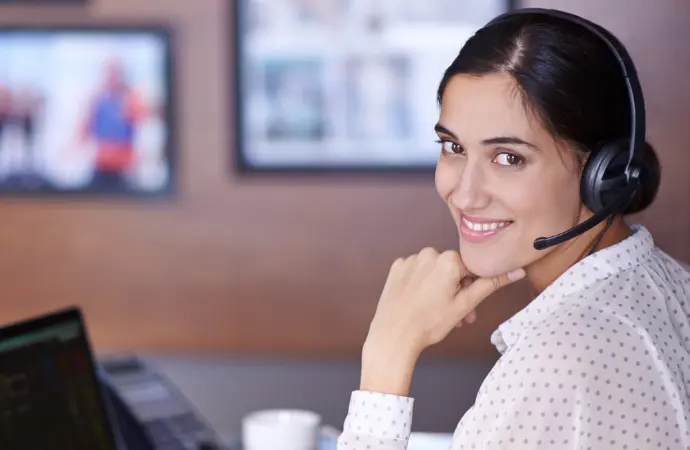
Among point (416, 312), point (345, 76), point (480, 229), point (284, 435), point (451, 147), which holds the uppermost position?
point (345, 76)

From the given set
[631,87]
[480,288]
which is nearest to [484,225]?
[480,288]

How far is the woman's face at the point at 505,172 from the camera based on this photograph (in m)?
1.09

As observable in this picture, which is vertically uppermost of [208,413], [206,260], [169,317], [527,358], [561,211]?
[561,211]

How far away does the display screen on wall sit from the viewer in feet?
8.82

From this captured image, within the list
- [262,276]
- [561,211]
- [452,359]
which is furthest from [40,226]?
[561,211]

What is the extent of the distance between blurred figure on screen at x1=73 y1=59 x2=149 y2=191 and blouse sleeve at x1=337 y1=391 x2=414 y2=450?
1.79 m

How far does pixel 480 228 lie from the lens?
46.4 inches

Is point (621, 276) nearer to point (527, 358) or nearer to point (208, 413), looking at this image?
point (527, 358)

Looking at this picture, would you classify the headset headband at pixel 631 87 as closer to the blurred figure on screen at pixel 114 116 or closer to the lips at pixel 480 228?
the lips at pixel 480 228

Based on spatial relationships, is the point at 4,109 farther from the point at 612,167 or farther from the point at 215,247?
the point at 612,167

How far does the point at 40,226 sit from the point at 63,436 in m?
1.73

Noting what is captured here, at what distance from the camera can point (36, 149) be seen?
2766 millimetres

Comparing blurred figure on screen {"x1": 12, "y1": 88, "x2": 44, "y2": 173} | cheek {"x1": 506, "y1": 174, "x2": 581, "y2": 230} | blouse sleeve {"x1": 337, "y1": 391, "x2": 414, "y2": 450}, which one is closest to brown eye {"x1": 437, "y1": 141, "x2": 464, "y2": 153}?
cheek {"x1": 506, "y1": 174, "x2": 581, "y2": 230}

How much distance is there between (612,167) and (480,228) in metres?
0.18
